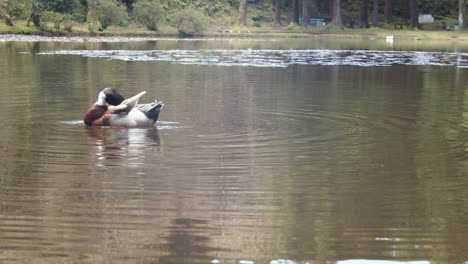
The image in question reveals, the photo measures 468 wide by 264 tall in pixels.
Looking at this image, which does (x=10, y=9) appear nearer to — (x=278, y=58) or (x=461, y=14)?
(x=278, y=58)

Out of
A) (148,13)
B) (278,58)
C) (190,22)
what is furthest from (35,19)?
(278,58)

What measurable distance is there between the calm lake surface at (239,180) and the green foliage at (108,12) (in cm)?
5034

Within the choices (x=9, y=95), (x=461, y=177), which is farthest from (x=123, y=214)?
(x=9, y=95)

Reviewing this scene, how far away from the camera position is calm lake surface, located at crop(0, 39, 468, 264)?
350 inches

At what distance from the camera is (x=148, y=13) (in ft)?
267

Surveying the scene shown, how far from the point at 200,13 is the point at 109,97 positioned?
66.9 metres

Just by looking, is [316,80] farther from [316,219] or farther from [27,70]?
[316,219]

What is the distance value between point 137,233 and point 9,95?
15587 mm

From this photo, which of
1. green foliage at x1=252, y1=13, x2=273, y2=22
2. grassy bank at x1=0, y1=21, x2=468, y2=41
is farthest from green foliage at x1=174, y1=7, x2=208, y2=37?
green foliage at x1=252, y1=13, x2=273, y2=22

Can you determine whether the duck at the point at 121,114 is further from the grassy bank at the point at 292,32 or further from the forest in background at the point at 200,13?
the grassy bank at the point at 292,32

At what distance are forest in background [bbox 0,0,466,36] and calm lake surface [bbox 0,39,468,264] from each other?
46.3 meters

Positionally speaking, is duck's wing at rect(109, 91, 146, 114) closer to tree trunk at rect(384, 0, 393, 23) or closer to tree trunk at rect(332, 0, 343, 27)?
tree trunk at rect(332, 0, 343, 27)

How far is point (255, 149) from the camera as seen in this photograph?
14805 mm

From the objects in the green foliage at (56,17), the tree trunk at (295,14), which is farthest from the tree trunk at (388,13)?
the green foliage at (56,17)
